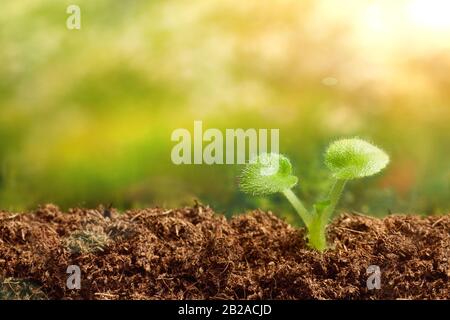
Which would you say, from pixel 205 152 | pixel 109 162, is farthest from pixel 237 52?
pixel 109 162

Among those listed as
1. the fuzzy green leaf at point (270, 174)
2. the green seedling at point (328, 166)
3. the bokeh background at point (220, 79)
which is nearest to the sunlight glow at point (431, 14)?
the bokeh background at point (220, 79)

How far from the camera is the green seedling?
6.15 feet

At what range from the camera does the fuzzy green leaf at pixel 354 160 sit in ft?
6.12

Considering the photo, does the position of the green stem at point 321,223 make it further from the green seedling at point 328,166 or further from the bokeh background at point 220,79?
the bokeh background at point 220,79

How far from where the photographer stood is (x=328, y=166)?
6.24 ft

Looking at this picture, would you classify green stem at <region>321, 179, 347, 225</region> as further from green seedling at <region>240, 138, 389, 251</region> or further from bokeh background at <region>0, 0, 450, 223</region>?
bokeh background at <region>0, 0, 450, 223</region>

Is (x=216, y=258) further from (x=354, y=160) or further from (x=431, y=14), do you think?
(x=431, y=14)

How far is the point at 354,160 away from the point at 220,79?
47cm

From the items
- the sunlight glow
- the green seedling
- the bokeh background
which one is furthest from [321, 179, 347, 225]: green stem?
the sunlight glow

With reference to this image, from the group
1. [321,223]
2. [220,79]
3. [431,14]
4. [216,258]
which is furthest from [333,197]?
[431,14]

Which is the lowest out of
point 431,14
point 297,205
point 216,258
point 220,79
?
point 216,258

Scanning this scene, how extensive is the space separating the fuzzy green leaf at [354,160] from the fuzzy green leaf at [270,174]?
0.10 metres

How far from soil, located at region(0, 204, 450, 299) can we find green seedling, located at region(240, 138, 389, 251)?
6cm
